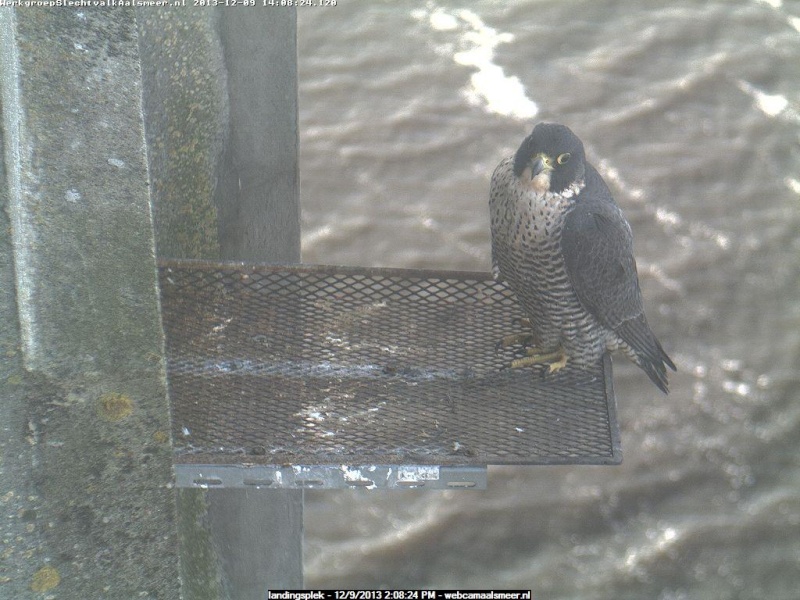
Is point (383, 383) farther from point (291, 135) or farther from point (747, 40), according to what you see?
point (747, 40)

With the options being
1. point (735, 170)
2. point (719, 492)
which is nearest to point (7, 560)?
point (719, 492)

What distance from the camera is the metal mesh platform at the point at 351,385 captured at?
1796 millimetres

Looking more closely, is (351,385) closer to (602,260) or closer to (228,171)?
(602,260)

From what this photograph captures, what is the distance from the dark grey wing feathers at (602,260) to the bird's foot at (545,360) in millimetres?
165

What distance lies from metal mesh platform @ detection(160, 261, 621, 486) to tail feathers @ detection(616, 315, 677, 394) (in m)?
0.36

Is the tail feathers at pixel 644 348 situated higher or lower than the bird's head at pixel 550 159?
lower

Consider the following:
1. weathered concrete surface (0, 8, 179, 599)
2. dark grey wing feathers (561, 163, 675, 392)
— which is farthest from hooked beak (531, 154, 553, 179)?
weathered concrete surface (0, 8, 179, 599)

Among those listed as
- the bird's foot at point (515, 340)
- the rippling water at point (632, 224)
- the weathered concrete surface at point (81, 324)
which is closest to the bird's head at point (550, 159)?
the bird's foot at point (515, 340)

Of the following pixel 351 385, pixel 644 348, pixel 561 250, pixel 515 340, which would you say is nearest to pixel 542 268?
pixel 561 250

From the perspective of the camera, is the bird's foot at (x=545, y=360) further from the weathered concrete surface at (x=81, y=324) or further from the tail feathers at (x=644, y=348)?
the weathered concrete surface at (x=81, y=324)

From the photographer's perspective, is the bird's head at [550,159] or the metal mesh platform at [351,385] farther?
the bird's head at [550,159]

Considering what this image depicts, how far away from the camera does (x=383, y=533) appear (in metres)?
4.33

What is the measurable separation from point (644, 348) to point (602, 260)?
1.29 feet

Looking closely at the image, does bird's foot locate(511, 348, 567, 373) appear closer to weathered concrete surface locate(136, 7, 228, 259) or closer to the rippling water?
weathered concrete surface locate(136, 7, 228, 259)
